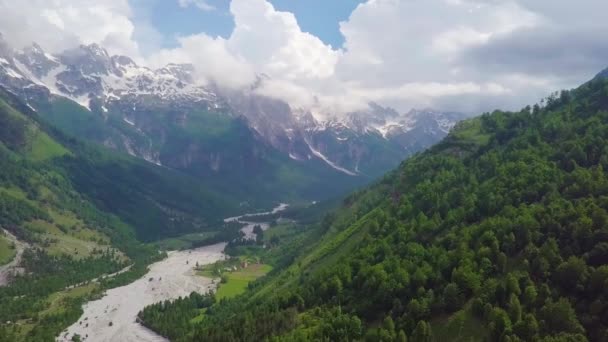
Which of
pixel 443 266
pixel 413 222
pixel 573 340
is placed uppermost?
pixel 413 222

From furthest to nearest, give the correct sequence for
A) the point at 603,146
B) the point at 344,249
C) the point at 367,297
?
the point at 344,249 → the point at 603,146 → the point at 367,297

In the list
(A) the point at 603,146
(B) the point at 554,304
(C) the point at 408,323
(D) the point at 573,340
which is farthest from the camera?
(A) the point at 603,146

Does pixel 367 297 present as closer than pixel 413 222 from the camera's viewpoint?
Yes

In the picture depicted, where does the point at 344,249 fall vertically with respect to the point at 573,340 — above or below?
above

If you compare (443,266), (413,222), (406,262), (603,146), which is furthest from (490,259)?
(603,146)

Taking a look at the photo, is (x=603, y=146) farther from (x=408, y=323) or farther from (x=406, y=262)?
(x=408, y=323)

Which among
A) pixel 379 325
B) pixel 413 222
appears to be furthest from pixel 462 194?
pixel 379 325

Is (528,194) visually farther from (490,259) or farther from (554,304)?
(554,304)
